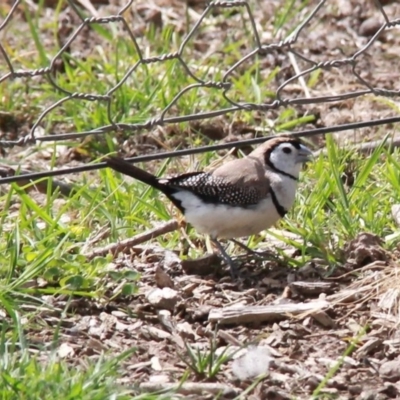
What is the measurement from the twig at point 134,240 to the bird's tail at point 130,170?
20 centimetres

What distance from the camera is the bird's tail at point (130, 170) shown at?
457 centimetres

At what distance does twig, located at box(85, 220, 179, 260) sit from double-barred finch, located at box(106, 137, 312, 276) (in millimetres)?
139

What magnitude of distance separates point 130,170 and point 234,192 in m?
0.47

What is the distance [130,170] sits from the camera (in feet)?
15.3

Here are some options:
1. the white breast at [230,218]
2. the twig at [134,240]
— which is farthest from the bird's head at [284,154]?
the twig at [134,240]

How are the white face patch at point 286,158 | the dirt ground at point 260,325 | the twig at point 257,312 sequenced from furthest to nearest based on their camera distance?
the white face patch at point 286,158, the twig at point 257,312, the dirt ground at point 260,325

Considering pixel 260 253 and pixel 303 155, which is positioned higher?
pixel 303 155

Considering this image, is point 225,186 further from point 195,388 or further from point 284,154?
point 195,388

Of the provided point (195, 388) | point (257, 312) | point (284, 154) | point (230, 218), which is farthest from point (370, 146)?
point (195, 388)

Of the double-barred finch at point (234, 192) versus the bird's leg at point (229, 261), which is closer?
the bird's leg at point (229, 261)

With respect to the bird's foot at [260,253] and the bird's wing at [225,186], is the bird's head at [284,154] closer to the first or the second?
the bird's wing at [225,186]

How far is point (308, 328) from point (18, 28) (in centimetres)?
385

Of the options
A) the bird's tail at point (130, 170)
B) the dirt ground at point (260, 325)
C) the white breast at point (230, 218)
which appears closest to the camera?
the dirt ground at point (260, 325)

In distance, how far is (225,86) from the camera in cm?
451
